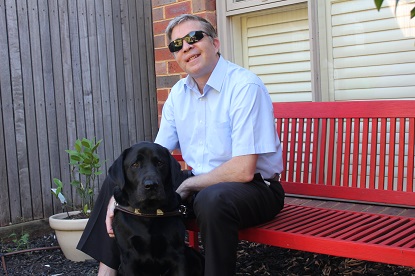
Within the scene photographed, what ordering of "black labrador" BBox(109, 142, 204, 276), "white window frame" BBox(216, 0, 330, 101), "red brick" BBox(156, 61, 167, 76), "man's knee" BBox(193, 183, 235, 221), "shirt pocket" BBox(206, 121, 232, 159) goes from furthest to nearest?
1. "red brick" BBox(156, 61, 167, 76)
2. "white window frame" BBox(216, 0, 330, 101)
3. "shirt pocket" BBox(206, 121, 232, 159)
4. "black labrador" BBox(109, 142, 204, 276)
5. "man's knee" BBox(193, 183, 235, 221)

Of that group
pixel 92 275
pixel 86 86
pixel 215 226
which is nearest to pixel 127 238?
pixel 215 226

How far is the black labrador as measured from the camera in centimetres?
294

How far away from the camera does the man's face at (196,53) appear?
3289 mm

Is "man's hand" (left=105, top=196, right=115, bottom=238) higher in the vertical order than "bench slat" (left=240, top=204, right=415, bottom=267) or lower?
higher

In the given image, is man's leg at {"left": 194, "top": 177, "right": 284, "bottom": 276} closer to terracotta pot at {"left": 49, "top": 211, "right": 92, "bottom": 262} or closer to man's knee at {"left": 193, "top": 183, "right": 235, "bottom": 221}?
man's knee at {"left": 193, "top": 183, "right": 235, "bottom": 221}

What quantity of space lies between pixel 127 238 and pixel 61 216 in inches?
68.2

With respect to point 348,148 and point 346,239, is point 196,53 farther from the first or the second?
point 346,239

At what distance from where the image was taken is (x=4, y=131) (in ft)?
16.0

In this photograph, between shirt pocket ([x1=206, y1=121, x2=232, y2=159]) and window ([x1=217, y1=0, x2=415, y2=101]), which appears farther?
window ([x1=217, y1=0, x2=415, y2=101])

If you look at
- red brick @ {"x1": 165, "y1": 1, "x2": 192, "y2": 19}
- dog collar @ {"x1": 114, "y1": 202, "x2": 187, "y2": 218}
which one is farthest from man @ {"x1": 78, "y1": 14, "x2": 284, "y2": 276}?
red brick @ {"x1": 165, "y1": 1, "x2": 192, "y2": 19}

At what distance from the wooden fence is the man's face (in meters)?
2.13

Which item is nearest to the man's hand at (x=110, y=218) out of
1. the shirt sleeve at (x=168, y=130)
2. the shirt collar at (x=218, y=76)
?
the shirt sleeve at (x=168, y=130)

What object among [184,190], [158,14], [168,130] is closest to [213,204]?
[184,190]

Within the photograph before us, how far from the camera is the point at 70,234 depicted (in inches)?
171
